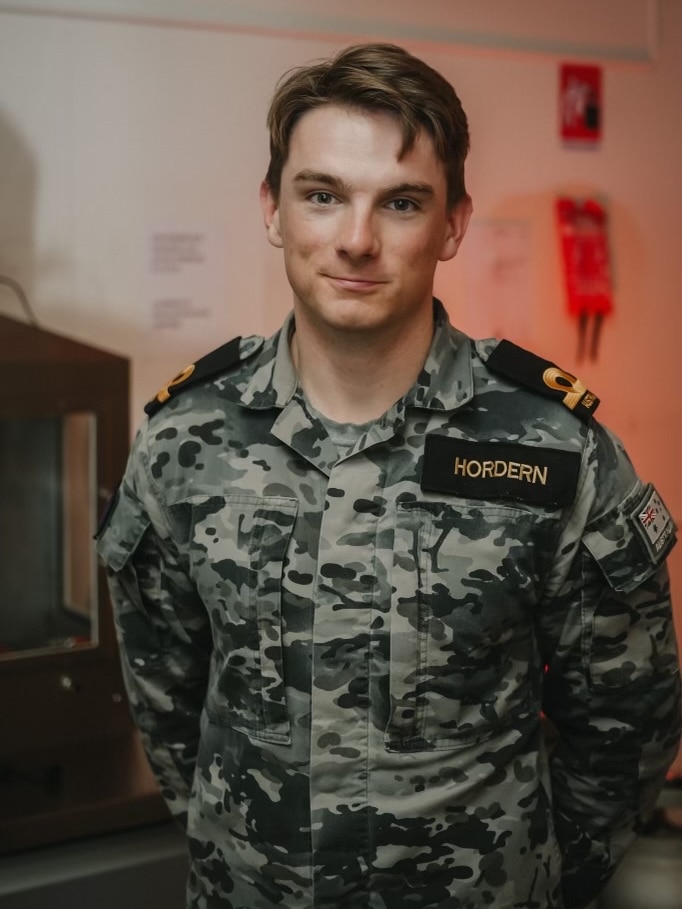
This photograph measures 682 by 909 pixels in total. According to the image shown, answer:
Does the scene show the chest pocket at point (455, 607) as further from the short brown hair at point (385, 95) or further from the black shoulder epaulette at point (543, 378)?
the short brown hair at point (385, 95)

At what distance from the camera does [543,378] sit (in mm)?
1191

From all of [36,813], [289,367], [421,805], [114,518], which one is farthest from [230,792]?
[36,813]

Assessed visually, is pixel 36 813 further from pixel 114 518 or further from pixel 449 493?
pixel 449 493

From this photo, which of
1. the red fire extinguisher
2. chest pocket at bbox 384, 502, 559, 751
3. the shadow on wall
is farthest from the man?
the red fire extinguisher

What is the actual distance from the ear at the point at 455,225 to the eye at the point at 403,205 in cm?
7

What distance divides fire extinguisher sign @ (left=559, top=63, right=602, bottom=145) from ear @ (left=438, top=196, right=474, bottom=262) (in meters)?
1.29

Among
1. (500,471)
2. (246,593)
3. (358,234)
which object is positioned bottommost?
(246,593)

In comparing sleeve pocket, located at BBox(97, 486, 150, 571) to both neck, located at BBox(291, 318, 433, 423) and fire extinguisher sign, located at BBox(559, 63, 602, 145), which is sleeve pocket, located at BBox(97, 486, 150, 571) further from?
fire extinguisher sign, located at BBox(559, 63, 602, 145)

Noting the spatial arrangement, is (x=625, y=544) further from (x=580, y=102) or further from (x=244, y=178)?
(x=580, y=102)

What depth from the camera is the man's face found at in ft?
3.60

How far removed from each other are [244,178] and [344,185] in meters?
1.03

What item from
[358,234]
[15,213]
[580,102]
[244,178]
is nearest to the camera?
[358,234]

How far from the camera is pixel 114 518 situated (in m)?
1.28

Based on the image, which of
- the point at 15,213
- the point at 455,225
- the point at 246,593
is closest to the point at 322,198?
the point at 455,225
